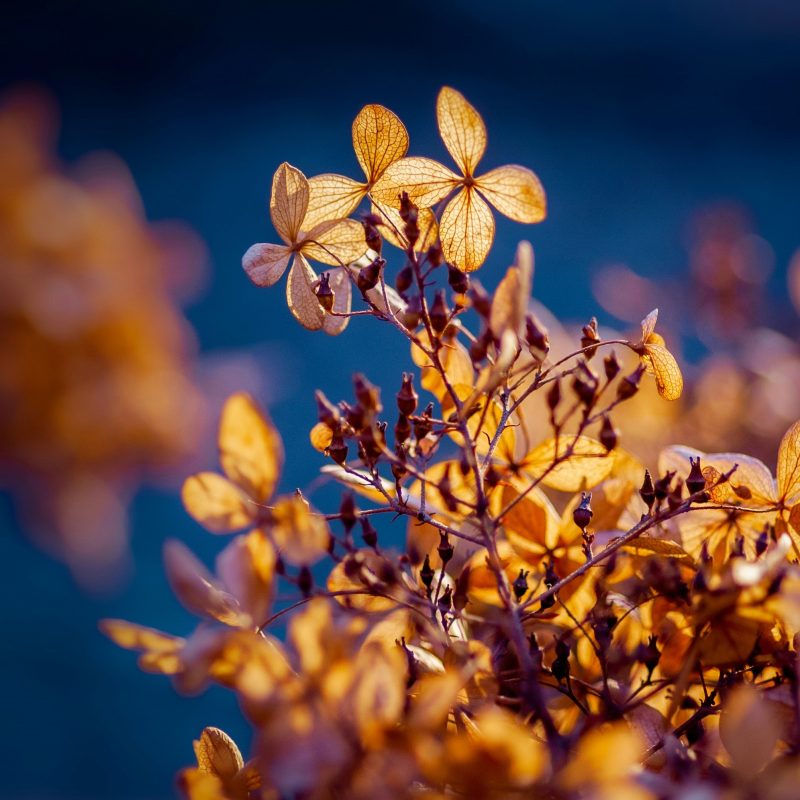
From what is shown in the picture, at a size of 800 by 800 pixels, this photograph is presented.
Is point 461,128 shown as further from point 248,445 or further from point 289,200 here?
point 248,445

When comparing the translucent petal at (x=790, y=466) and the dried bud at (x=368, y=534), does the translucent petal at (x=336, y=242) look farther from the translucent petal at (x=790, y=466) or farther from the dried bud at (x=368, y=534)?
the translucent petal at (x=790, y=466)

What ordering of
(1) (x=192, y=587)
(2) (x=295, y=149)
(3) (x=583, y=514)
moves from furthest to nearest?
(2) (x=295, y=149)
(3) (x=583, y=514)
(1) (x=192, y=587)

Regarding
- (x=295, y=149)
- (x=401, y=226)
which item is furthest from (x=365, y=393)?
(x=295, y=149)

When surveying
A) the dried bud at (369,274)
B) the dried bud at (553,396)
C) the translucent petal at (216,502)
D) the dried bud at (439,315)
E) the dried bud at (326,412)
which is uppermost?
the dried bud at (369,274)

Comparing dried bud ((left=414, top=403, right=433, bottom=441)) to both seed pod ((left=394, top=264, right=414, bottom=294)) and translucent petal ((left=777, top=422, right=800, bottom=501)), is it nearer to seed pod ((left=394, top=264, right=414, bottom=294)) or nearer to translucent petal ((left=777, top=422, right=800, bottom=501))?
seed pod ((left=394, top=264, right=414, bottom=294))

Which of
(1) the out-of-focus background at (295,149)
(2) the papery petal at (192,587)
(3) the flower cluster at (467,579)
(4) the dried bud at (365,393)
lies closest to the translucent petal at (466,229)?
(3) the flower cluster at (467,579)
